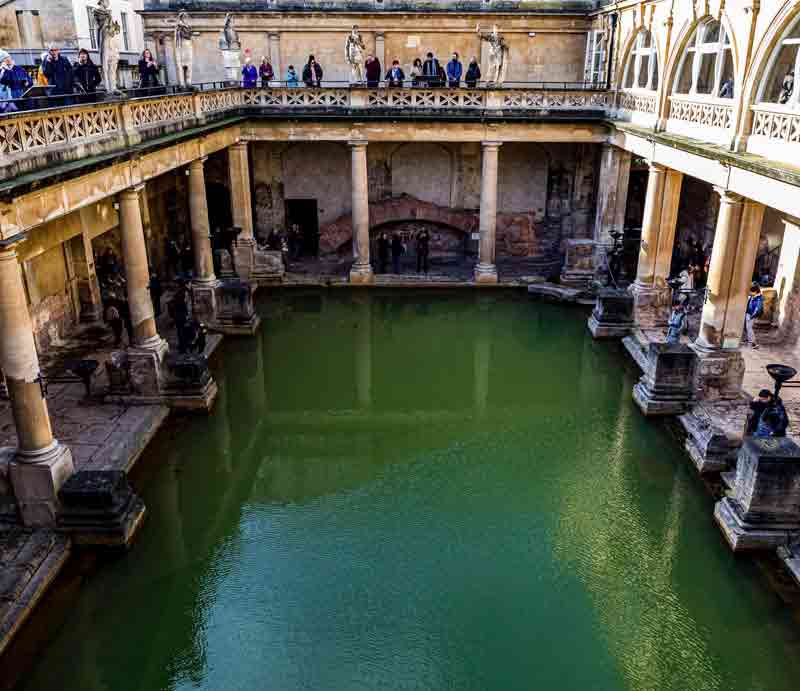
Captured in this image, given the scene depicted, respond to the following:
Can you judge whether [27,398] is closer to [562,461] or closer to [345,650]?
[345,650]

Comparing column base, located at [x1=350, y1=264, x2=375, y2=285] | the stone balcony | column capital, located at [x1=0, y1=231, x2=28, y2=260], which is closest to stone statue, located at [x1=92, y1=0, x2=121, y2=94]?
the stone balcony

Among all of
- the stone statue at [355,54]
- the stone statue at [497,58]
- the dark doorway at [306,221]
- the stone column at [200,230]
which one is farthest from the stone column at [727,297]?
the dark doorway at [306,221]

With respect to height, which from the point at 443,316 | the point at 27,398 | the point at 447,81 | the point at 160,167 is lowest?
the point at 443,316

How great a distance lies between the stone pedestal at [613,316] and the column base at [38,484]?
12.7m

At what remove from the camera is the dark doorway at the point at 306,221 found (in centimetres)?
2581

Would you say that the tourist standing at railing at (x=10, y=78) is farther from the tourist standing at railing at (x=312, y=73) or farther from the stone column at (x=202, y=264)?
the tourist standing at railing at (x=312, y=73)

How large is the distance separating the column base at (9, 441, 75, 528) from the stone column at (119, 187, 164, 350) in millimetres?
4091

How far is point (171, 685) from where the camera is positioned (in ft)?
26.5

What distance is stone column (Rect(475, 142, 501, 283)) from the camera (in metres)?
21.5

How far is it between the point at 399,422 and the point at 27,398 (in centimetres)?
654

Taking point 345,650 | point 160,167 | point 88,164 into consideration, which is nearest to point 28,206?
point 88,164

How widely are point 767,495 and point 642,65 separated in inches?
516

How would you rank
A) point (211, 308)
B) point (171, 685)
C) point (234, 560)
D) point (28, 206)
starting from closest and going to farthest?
1. point (171, 685)
2. point (28, 206)
3. point (234, 560)
4. point (211, 308)

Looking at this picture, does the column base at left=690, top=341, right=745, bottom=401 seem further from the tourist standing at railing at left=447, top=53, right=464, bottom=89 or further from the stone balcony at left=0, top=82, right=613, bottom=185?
the tourist standing at railing at left=447, top=53, right=464, bottom=89
